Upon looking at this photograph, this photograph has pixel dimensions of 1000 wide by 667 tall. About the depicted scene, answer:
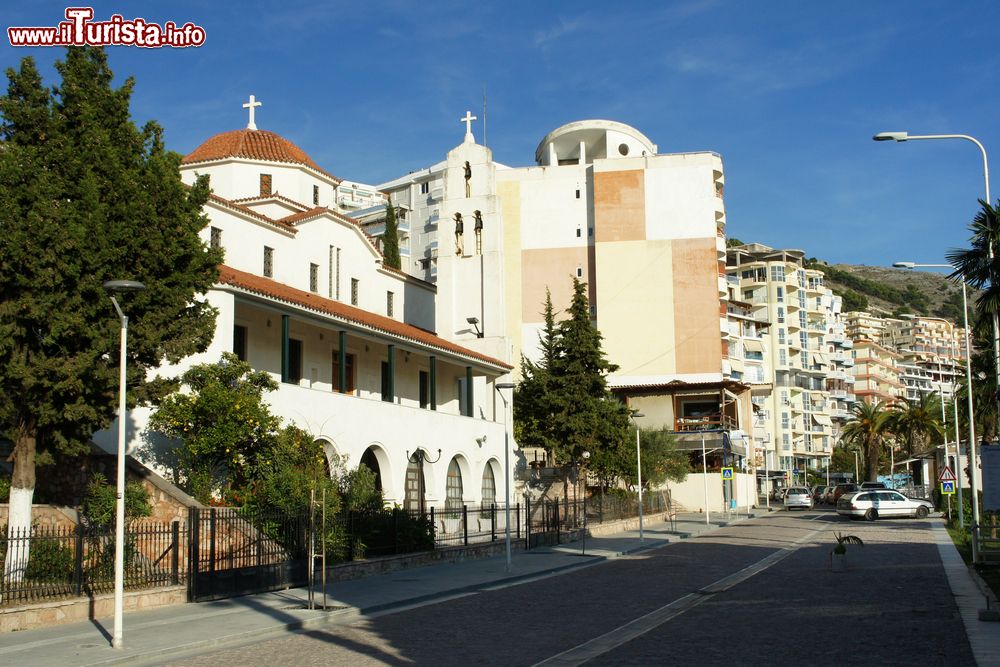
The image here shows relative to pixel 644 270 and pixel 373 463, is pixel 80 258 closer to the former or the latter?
pixel 373 463

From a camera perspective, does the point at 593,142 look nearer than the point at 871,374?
Yes

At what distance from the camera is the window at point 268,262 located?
38.6m

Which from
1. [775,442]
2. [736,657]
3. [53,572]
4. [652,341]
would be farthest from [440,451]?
[775,442]

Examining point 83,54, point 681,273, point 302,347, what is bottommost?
point 302,347

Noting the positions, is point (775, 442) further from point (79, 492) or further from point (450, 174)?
point (79, 492)

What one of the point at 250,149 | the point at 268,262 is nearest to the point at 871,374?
the point at 250,149

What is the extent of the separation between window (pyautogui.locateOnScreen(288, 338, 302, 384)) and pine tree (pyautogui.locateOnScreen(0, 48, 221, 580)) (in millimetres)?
14975

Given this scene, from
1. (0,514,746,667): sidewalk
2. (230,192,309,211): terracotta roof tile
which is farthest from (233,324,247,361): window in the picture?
(230,192,309,211): terracotta roof tile

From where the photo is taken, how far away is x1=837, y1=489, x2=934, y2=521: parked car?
51.9m

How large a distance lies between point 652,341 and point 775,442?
4748cm

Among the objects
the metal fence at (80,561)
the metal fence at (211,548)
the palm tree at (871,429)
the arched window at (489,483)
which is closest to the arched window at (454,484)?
the arched window at (489,483)

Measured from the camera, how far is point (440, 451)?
133 ft

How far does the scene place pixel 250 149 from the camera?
4522 cm

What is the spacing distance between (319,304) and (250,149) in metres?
12.7
